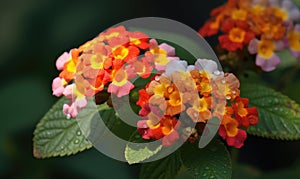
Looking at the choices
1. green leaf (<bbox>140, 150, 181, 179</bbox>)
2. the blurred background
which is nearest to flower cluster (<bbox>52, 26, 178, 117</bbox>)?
green leaf (<bbox>140, 150, 181, 179</bbox>)

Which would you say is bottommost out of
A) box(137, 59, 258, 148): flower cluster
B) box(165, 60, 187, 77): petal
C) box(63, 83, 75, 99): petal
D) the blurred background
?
the blurred background

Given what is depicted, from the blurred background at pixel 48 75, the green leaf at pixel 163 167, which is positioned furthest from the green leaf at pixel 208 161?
the blurred background at pixel 48 75

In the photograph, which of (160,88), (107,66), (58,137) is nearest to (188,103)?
(160,88)

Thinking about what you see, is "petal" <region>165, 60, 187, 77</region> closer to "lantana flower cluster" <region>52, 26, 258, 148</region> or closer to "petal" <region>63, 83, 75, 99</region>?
"lantana flower cluster" <region>52, 26, 258, 148</region>

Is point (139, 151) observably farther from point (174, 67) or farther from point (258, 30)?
point (258, 30)

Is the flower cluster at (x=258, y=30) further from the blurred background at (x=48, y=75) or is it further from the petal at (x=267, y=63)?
the blurred background at (x=48, y=75)

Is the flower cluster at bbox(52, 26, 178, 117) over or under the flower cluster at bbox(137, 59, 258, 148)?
over
